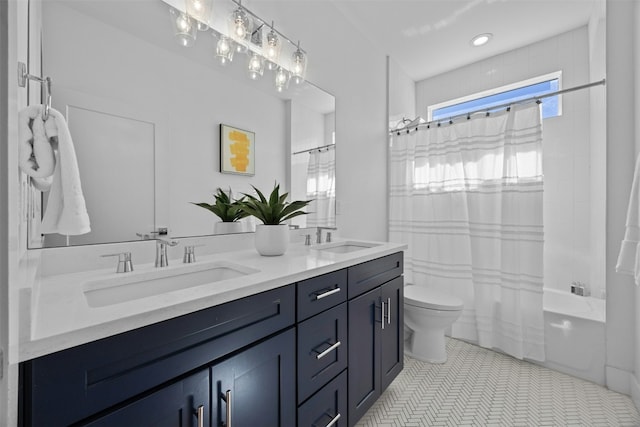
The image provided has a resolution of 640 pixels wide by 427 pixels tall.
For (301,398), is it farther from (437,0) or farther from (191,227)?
(437,0)

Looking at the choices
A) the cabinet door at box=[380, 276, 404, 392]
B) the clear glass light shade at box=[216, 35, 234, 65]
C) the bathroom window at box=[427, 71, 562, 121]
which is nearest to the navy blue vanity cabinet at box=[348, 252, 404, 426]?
the cabinet door at box=[380, 276, 404, 392]

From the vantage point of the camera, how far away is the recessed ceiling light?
2479 mm

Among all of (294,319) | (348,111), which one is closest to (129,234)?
(294,319)

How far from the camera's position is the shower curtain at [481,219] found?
209cm

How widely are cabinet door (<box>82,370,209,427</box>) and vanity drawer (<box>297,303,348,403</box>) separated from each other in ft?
1.24

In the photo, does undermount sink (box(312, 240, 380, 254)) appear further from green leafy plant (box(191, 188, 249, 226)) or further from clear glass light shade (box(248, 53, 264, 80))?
clear glass light shade (box(248, 53, 264, 80))

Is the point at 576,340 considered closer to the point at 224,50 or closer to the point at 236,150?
the point at 236,150

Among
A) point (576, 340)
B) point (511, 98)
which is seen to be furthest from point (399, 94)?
point (576, 340)

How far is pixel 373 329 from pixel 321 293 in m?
0.53

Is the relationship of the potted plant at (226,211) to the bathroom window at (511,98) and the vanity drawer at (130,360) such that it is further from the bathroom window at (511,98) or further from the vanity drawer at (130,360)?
the bathroom window at (511,98)

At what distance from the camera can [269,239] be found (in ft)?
4.66

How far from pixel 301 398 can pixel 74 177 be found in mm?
992

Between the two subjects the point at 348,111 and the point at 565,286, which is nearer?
the point at 348,111

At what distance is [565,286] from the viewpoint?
8.31 ft
